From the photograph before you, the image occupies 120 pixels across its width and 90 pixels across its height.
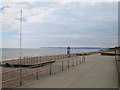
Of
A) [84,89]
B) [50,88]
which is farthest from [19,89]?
[84,89]

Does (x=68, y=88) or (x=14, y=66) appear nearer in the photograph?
(x=68, y=88)

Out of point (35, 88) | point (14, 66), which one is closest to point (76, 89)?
point (35, 88)

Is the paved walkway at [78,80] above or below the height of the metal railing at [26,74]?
above

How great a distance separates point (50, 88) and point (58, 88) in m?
0.32

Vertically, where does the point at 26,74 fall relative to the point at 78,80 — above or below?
below

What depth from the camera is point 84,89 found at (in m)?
6.56

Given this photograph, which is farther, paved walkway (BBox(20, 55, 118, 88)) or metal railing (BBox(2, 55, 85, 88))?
metal railing (BBox(2, 55, 85, 88))

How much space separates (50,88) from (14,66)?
46.8 feet

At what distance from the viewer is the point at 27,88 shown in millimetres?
6605

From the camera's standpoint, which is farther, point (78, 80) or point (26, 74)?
point (26, 74)

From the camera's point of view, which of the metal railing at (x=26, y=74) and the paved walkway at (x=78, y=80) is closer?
the paved walkway at (x=78, y=80)

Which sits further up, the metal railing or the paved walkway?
the paved walkway

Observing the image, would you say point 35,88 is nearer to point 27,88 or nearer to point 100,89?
point 27,88

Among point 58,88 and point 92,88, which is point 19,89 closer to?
point 58,88
